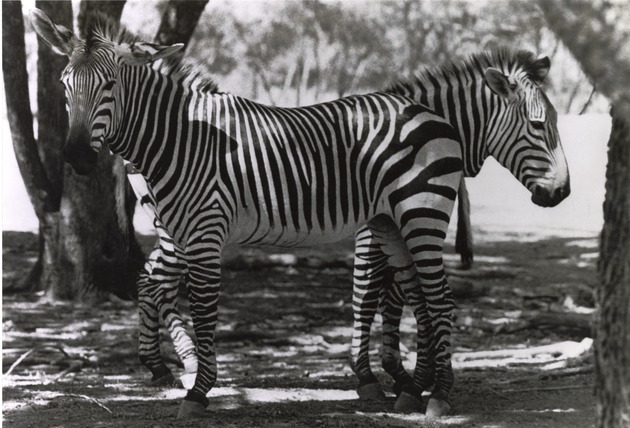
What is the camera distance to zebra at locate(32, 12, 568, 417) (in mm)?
5508

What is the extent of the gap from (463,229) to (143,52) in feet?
7.80

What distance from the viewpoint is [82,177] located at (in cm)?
688

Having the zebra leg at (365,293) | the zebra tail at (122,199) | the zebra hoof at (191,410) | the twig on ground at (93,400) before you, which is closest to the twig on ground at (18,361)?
the twig on ground at (93,400)

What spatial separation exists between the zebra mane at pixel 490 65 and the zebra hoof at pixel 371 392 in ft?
6.16

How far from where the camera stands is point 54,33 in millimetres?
5781

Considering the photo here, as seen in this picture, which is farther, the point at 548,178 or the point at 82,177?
the point at 82,177

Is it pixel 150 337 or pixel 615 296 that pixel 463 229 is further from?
pixel 615 296

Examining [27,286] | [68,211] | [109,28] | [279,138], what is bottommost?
[27,286]

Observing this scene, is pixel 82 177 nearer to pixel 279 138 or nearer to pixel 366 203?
pixel 279 138

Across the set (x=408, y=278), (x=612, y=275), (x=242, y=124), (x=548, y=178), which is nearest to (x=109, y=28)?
(x=242, y=124)

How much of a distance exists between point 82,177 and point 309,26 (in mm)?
1984

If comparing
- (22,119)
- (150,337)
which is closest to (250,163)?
→ (150,337)

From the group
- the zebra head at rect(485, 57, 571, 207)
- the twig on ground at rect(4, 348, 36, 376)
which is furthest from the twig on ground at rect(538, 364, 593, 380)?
the twig on ground at rect(4, 348, 36, 376)

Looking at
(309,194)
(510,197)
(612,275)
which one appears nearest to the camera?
(612,275)
